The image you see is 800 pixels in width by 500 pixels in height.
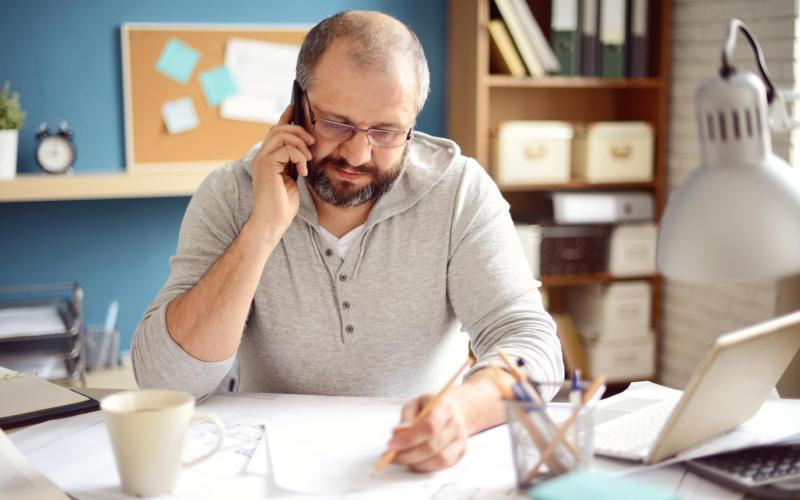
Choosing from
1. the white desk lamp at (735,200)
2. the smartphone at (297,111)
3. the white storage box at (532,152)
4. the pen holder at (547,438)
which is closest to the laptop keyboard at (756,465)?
the pen holder at (547,438)

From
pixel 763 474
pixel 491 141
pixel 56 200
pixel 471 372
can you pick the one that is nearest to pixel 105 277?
pixel 56 200

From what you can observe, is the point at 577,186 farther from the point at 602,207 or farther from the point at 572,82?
the point at 572,82

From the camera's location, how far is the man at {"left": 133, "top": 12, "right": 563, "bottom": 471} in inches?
57.5

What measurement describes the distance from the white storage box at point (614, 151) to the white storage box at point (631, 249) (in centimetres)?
18

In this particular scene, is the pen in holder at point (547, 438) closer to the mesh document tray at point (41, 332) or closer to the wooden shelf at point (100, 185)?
the mesh document tray at point (41, 332)

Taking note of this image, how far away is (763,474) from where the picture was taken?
1008 mm

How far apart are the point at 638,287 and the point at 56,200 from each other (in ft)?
6.71

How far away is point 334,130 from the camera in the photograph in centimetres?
152

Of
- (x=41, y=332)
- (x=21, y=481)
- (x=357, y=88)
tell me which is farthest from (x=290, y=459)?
(x=41, y=332)

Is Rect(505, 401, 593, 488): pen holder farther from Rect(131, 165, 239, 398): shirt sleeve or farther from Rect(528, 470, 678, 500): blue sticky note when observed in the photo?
Rect(131, 165, 239, 398): shirt sleeve

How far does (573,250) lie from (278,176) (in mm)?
1883

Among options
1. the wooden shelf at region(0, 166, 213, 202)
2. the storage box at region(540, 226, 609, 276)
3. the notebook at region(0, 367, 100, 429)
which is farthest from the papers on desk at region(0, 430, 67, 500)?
the storage box at region(540, 226, 609, 276)

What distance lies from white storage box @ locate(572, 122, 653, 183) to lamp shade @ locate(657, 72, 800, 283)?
90.3 inches

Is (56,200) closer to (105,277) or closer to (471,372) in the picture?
(105,277)
